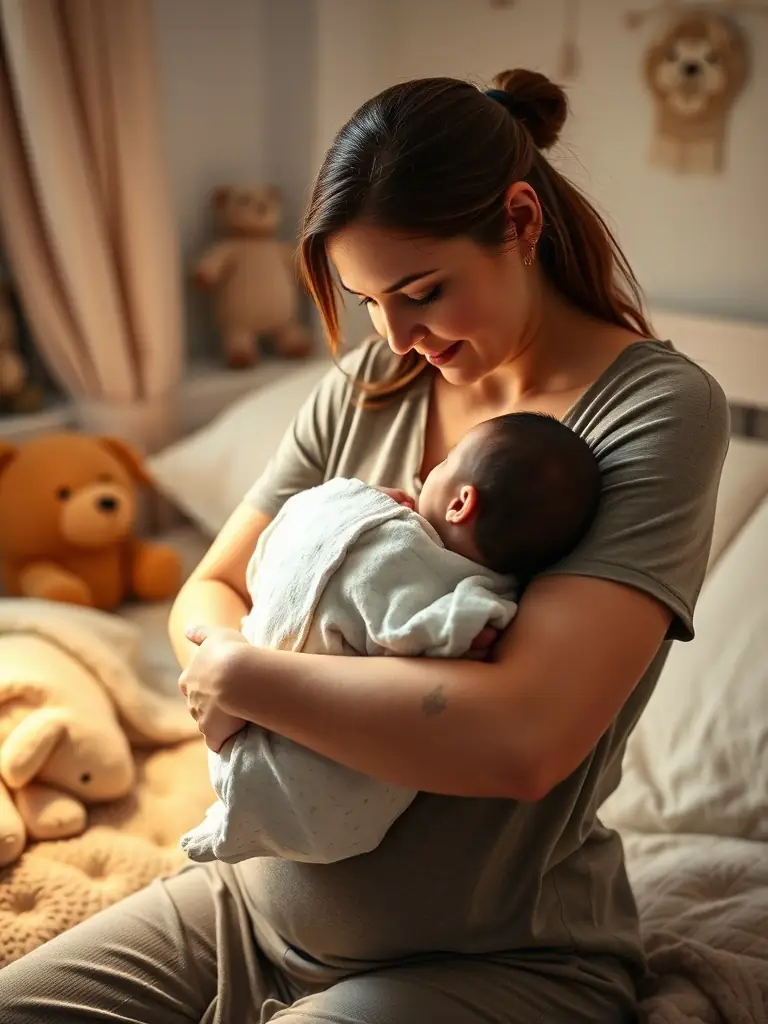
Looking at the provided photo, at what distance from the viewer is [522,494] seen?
1.01 m

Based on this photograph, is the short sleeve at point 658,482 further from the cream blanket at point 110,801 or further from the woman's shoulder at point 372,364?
the cream blanket at point 110,801

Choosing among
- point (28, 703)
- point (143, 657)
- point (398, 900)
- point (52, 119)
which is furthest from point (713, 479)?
point (52, 119)

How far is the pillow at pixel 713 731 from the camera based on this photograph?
1.58m

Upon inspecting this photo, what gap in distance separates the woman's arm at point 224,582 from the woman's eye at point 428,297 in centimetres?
39

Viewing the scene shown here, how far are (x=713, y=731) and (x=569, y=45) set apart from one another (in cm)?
142

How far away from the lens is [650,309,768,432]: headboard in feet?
6.72

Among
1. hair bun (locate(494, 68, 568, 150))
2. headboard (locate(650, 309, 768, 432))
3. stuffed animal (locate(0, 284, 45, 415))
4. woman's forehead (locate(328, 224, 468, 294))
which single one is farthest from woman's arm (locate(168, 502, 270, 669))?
stuffed animal (locate(0, 284, 45, 415))

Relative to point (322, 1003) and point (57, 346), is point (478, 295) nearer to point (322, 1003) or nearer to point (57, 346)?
point (322, 1003)

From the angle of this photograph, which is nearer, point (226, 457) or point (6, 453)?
point (6, 453)

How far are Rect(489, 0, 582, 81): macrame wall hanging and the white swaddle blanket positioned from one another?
4.94 ft

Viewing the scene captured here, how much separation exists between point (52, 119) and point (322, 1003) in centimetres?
170

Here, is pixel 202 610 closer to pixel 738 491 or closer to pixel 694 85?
pixel 738 491

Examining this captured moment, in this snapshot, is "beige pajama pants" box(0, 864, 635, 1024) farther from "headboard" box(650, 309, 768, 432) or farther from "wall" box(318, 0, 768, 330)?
"wall" box(318, 0, 768, 330)

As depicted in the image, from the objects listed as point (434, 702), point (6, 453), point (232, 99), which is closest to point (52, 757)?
point (6, 453)
